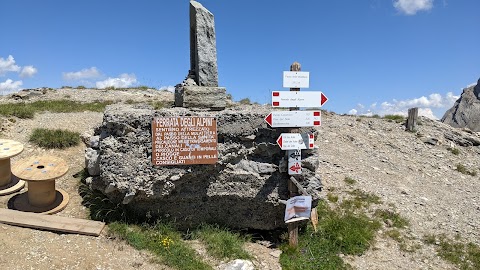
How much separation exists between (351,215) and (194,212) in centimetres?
410

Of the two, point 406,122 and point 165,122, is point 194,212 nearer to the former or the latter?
point 165,122

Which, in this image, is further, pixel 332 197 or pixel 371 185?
pixel 371 185

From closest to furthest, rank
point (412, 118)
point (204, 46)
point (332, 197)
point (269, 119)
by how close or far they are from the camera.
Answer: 1. point (269, 119)
2. point (204, 46)
3. point (332, 197)
4. point (412, 118)

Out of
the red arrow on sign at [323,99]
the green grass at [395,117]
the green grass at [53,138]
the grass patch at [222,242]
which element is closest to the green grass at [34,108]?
the green grass at [53,138]

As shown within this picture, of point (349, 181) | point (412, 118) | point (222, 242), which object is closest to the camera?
point (222, 242)

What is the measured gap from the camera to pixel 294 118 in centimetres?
Result: 763

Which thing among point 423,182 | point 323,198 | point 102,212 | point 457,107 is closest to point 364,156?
point 423,182

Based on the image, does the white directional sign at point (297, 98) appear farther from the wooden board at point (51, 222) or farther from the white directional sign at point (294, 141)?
the wooden board at point (51, 222)

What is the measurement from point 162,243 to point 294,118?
3679mm

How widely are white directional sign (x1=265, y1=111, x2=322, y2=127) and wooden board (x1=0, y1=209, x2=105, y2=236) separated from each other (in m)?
4.07

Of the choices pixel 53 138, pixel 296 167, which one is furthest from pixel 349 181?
pixel 53 138

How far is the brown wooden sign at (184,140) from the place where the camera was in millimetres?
7414

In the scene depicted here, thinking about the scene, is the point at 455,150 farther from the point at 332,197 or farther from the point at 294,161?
the point at 294,161

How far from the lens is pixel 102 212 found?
7777 millimetres
